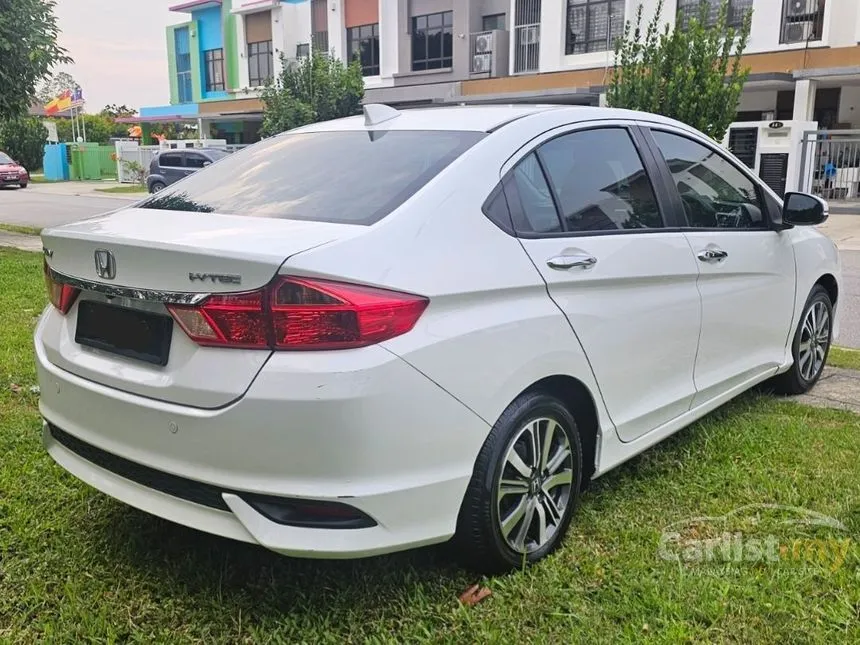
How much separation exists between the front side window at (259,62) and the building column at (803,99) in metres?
24.5

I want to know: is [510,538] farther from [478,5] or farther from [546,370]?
[478,5]

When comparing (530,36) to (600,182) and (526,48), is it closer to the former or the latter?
(526,48)

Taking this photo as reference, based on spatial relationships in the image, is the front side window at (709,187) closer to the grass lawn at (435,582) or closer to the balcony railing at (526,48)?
the grass lawn at (435,582)

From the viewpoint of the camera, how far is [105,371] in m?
2.72

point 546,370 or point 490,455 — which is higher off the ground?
point 546,370

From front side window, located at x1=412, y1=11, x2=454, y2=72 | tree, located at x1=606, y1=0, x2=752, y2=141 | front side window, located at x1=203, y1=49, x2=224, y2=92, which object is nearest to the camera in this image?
tree, located at x1=606, y1=0, x2=752, y2=141

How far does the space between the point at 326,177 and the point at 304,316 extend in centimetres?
92

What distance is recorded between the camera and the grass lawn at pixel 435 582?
104 inches

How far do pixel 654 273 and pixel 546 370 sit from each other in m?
0.88

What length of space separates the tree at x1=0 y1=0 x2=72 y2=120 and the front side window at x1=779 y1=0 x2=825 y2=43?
63.6ft

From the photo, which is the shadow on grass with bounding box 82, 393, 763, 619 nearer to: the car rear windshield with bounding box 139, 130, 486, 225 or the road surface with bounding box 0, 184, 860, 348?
the car rear windshield with bounding box 139, 130, 486, 225

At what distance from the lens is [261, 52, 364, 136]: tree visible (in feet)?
91.7

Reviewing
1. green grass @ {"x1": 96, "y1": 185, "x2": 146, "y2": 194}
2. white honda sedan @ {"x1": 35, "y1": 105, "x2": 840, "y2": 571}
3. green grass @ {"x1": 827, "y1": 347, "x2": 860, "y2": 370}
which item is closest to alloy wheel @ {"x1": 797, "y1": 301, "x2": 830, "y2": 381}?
green grass @ {"x1": 827, "y1": 347, "x2": 860, "y2": 370}

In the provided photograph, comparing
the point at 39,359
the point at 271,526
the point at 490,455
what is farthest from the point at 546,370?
the point at 39,359
